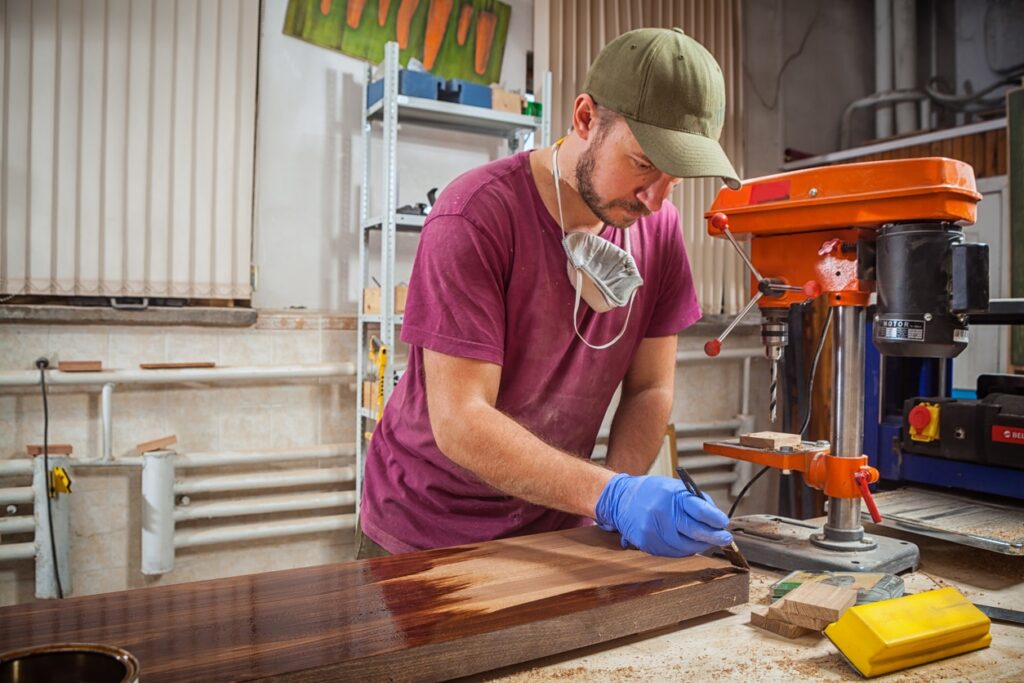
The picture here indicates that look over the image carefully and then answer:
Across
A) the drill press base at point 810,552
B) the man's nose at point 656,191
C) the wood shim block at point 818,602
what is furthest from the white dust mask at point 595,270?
the wood shim block at point 818,602

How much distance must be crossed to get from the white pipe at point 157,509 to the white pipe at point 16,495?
1.05ft

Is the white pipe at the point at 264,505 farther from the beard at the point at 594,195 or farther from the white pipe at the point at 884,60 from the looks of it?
the white pipe at the point at 884,60

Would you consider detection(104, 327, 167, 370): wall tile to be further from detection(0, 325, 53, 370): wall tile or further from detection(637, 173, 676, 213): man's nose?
detection(637, 173, 676, 213): man's nose

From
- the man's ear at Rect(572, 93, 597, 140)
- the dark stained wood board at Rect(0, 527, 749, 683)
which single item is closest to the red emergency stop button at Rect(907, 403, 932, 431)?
the dark stained wood board at Rect(0, 527, 749, 683)

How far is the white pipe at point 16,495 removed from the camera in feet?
7.77

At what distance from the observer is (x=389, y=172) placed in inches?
104

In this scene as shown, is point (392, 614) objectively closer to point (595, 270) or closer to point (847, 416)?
point (595, 270)

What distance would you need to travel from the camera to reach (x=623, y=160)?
1.22 metres

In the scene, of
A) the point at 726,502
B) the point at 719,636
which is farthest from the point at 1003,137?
the point at 719,636

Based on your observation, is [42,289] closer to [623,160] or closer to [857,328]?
[623,160]

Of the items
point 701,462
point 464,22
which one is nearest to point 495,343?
point 464,22

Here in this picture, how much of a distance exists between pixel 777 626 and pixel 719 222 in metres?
0.71

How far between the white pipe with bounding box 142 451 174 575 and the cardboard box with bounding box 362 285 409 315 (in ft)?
2.65

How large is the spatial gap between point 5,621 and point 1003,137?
3678mm
